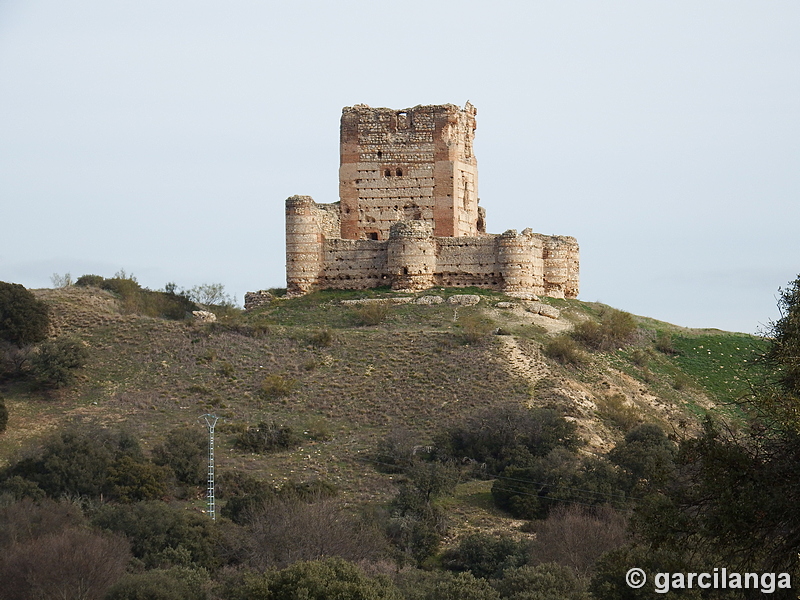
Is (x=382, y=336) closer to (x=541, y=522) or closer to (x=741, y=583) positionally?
(x=541, y=522)

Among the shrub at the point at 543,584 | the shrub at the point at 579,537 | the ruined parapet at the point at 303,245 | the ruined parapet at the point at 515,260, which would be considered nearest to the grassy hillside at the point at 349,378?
the ruined parapet at the point at 303,245

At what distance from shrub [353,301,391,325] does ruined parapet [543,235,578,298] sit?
653cm

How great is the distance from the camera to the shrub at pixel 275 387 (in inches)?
1753

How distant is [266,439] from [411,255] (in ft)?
→ 33.9

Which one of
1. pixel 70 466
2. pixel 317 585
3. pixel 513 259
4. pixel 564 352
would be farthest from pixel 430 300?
pixel 317 585

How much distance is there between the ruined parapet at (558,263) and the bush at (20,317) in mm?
18402

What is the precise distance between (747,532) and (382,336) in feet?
106

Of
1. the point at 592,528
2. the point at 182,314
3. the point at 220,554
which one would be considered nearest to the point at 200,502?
the point at 220,554

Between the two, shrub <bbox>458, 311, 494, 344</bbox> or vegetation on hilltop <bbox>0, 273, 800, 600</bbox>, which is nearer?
vegetation on hilltop <bbox>0, 273, 800, 600</bbox>

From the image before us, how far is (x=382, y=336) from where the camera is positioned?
156ft

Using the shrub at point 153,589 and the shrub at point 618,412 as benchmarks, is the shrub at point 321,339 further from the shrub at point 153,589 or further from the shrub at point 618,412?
the shrub at point 153,589

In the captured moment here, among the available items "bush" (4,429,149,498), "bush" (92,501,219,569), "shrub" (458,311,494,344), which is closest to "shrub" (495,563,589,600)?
"bush" (92,501,219,569)

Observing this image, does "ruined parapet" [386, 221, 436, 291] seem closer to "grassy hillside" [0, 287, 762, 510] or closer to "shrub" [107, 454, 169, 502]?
"grassy hillside" [0, 287, 762, 510]

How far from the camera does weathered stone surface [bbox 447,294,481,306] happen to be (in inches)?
1884
